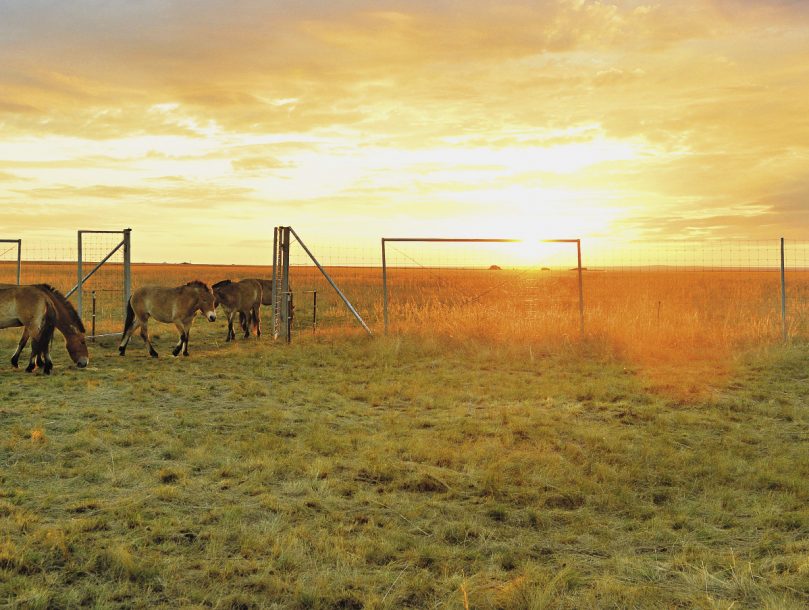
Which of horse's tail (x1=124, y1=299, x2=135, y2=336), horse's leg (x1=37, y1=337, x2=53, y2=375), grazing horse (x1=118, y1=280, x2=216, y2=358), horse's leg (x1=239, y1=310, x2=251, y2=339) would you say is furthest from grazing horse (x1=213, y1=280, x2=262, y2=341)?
horse's leg (x1=37, y1=337, x2=53, y2=375)

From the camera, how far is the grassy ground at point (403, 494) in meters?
4.16

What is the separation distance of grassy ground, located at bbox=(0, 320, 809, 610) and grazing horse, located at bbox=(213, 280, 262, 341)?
6078 millimetres

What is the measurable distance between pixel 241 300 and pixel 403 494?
12448mm

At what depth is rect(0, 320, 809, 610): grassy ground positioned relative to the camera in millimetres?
4160

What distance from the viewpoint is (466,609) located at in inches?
150

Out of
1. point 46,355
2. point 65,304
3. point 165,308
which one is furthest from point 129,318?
point 46,355

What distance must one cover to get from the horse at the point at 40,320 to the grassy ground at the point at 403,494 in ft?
2.93

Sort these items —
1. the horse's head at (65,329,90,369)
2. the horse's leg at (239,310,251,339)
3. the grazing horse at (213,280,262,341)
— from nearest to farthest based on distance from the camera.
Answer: the horse's head at (65,329,90,369) < the grazing horse at (213,280,262,341) < the horse's leg at (239,310,251,339)

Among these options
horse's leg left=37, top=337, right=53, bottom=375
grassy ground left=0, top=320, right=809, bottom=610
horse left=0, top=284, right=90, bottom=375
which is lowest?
grassy ground left=0, top=320, right=809, bottom=610

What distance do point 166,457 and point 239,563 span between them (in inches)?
116

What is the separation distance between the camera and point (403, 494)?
5.85 meters

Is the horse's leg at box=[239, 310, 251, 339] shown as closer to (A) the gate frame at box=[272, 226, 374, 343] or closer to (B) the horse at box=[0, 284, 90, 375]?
(A) the gate frame at box=[272, 226, 374, 343]

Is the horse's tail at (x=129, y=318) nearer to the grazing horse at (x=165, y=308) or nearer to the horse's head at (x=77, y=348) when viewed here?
the grazing horse at (x=165, y=308)

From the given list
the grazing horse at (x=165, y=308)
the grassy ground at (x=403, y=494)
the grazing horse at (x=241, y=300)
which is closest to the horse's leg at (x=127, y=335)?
the grazing horse at (x=165, y=308)
